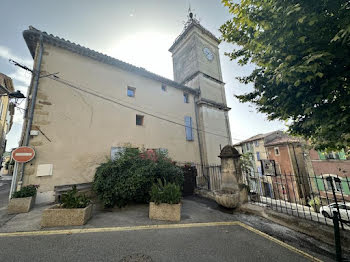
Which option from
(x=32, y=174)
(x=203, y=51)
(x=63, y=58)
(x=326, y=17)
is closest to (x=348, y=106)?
(x=326, y=17)

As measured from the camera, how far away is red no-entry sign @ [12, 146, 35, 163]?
545cm

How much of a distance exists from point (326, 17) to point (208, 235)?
500 cm

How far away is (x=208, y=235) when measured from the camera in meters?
3.22

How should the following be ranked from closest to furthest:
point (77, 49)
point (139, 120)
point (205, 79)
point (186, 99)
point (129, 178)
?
1. point (129, 178)
2. point (77, 49)
3. point (139, 120)
4. point (186, 99)
5. point (205, 79)

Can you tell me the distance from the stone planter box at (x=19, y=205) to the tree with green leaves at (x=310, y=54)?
8.14m

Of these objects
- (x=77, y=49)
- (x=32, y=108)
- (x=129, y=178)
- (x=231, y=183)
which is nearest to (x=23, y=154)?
(x=32, y=108)

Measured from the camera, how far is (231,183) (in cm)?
495

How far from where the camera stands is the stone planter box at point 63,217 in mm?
3555

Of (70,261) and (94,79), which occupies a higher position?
(94,79)

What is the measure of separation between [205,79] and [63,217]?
13320 mm

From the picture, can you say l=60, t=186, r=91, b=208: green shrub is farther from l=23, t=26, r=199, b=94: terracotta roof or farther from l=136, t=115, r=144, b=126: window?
l=23, t=26, r=199, b=94: terracotta roof

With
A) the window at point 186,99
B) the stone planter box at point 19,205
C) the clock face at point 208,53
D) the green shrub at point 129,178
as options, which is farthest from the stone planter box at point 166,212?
the clock face at point 208,53

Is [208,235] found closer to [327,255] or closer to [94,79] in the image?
[327,255]

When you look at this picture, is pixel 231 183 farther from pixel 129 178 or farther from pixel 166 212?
pixel 129 178
